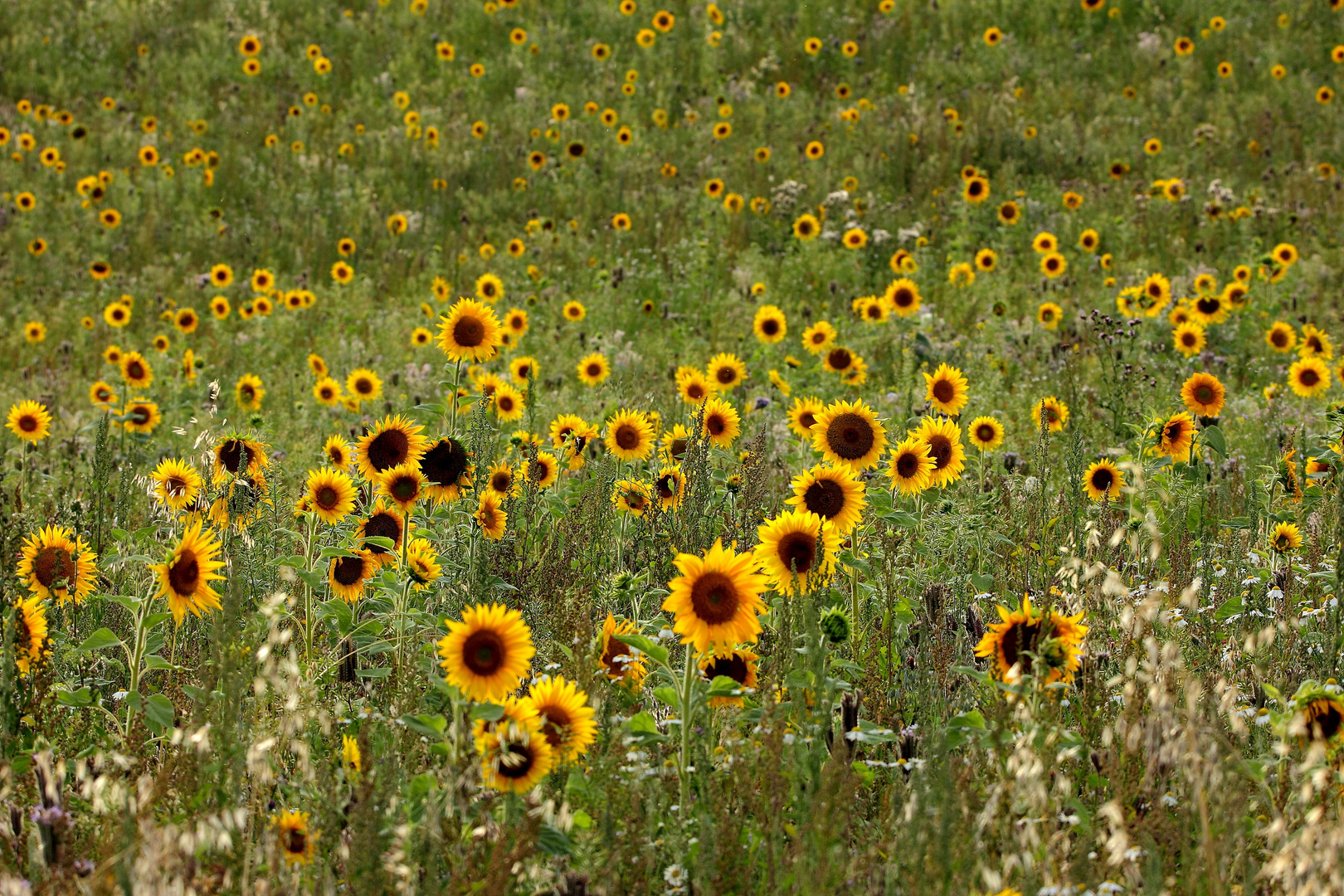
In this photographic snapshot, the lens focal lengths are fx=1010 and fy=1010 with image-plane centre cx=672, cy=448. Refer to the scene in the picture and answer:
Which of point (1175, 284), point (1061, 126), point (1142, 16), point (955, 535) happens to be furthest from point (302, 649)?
point (1142, 16)

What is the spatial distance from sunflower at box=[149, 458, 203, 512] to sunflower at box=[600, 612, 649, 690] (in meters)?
1.86

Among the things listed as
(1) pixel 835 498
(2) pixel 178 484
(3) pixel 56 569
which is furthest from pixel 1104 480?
(3) pixel 56 569

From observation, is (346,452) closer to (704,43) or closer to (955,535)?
(955,535)

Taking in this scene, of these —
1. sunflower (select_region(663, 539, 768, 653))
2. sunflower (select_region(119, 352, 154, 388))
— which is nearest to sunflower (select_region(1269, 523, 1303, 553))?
sunflower (select_region(663, 539, 768, 653))

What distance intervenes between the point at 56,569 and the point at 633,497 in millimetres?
2122

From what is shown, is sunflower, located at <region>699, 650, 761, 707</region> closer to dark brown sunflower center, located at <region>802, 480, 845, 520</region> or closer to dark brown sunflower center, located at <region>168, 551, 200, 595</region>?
dark brown sunflower center, located at <region>802, 480, 845, 520</region>

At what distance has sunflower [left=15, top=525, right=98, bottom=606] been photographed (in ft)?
9.68

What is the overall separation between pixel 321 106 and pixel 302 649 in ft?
44.0

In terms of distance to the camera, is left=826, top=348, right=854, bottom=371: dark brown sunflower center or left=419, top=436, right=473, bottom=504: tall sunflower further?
left=826, top=348, right=854, bottom=371: dark brown sunflower center

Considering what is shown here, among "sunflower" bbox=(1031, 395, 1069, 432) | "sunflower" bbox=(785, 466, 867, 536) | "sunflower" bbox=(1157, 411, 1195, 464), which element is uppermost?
"sunflower" bbox=(1031, 395, 1069, 432)

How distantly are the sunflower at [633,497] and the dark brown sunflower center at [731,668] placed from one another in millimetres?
1557

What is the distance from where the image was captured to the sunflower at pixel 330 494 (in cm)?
360

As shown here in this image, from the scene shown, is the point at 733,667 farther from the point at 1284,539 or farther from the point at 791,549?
the point at 1284,539

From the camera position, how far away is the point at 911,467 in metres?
3.80
